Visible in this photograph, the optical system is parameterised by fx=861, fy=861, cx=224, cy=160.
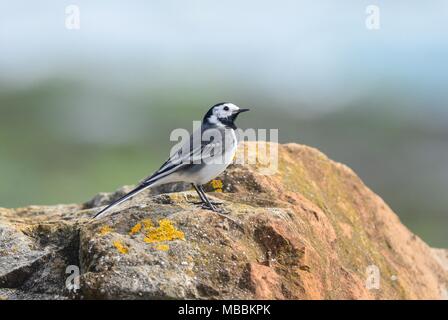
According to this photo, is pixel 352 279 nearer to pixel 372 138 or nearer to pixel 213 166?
pixel 213 166

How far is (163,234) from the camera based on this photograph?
34.1 ft

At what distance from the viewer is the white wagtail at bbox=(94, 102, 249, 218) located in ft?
39.2

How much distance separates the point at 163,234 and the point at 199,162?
2.00 metres

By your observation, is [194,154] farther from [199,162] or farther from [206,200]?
[206,200]

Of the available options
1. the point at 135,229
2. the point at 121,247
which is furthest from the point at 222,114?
the point at 121,247

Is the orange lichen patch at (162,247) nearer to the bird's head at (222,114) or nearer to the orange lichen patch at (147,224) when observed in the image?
the orange lichen patch at (147,224)

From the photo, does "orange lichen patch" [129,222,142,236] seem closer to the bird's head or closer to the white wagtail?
the white wagtail

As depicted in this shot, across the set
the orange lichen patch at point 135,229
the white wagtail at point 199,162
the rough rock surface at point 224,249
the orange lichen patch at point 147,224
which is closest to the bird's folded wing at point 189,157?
the white wagtail at point 199,162

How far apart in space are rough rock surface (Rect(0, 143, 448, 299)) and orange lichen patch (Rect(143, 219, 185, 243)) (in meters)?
0.01

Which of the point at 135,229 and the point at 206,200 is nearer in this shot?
the point at 135,229

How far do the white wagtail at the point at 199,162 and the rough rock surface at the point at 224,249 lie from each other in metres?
0.28

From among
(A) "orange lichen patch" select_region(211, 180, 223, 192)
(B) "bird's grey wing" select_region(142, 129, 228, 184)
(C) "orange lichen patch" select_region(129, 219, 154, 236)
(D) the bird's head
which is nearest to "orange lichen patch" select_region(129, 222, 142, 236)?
(C) "orange lichen patch" select_region(129, 219, 154, 236)

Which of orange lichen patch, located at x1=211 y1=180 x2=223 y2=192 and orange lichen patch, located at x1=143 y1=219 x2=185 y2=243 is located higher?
orange lichen patch, located at x1=211 y1=180 x2=223 y2=192
